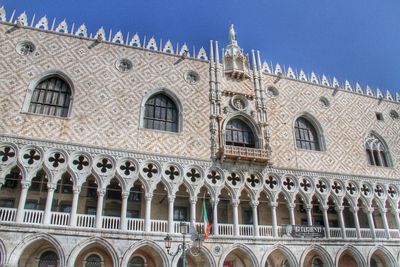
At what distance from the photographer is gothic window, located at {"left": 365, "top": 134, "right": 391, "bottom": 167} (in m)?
17.7

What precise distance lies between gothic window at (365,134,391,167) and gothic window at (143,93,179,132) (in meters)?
10.1

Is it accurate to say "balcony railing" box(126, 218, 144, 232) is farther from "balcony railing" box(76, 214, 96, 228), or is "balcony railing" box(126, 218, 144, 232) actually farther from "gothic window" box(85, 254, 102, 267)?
"gothic window" box(85, 254, 102, 267)

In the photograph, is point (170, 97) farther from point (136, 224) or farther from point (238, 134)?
point (136, 224)

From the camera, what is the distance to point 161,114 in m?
14.9

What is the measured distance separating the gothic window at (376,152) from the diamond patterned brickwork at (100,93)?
351 inches

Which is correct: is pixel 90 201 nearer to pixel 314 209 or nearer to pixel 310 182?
pixel 310 182

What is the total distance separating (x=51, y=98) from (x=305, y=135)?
1155 cm

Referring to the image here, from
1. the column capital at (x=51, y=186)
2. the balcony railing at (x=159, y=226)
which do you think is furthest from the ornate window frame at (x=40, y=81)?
the balcony railing at (x=159, y=226)

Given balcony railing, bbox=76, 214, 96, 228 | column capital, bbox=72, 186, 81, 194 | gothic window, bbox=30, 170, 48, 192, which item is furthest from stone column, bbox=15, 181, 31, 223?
balcony railing, bbox=76, 214, 96, 228

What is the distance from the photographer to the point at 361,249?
14.7 metres

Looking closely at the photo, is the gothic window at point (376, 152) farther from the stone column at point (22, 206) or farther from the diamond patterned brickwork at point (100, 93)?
the stone column at point (22, 206)

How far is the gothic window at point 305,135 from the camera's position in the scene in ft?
54.4

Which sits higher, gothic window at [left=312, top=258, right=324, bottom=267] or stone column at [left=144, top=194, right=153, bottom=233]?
stone column at [left=144, top=194, right=153, bottom=233]

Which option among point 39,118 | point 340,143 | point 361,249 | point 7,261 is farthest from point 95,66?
point 361,249
